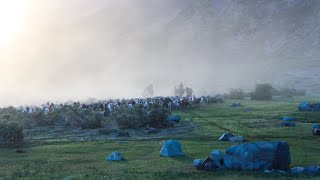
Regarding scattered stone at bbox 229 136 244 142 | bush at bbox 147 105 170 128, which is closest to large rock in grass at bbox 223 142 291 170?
scattered stone at bbox 229 136 244 142

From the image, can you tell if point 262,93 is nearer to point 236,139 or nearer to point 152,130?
point 152,130

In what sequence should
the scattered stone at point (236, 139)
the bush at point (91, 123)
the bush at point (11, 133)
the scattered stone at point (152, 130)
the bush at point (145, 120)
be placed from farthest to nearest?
the bush at point (91, 123) < the bush at point (145, 120) < the scattered stone at point (152, 130) < the bush at point (11, 133) < the scattered stone at point (236, 139)

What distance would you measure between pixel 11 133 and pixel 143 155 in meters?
19.9

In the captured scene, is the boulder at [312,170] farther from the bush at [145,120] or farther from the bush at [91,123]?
the bush at [91,123]

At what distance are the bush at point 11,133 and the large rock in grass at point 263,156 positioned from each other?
29.5 metres

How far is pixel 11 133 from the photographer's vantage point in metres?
50.4

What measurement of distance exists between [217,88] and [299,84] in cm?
3160

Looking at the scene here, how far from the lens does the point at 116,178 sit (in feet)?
91.6

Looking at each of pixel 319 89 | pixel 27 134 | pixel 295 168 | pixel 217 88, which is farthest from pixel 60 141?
pixel 217 88

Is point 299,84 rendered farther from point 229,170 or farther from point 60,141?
point 229,170

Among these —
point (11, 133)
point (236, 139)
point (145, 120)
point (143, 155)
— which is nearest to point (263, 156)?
point (143, 155)

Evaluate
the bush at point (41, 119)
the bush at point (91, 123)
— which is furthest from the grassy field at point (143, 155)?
the bush at point (41, 119)

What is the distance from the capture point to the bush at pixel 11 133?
5047 cm

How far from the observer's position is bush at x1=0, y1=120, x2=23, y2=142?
50.5 m
